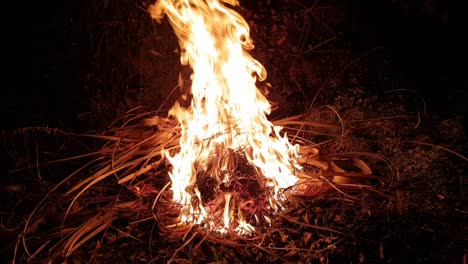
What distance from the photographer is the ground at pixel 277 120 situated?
283 centimetres

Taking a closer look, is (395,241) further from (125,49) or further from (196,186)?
(125,49)

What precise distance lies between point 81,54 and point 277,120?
247 cm

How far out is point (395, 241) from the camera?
8.79ft

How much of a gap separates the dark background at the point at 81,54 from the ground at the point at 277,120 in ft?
0.05

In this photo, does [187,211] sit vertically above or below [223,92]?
below

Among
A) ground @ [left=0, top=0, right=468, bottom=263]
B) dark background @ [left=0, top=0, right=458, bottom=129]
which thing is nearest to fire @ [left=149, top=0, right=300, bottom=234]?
ground @ [left=0, top=0, right=468, bottom=263]

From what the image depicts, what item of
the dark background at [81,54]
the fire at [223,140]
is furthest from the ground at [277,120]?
the fire at [223,140]

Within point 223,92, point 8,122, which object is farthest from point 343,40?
point 8,122

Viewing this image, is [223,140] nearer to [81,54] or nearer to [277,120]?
[277,120]

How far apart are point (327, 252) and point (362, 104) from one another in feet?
5.65

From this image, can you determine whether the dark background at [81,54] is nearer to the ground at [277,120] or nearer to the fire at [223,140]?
the ground at [277,120]

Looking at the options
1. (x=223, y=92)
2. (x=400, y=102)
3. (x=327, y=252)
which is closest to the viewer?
(x=327, y=252)

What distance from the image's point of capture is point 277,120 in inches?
157

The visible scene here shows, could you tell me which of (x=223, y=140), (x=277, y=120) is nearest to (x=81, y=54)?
(x=277, y=120)
